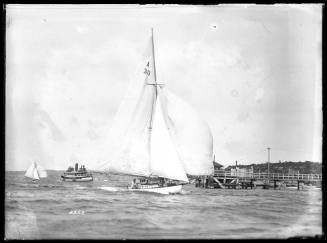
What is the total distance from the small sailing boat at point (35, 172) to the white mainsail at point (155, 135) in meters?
0.85

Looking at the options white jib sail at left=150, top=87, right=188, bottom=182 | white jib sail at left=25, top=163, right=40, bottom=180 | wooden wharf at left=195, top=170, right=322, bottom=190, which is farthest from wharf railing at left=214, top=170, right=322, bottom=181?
white jib sail at left=25, top=163, right=40, bottom=180

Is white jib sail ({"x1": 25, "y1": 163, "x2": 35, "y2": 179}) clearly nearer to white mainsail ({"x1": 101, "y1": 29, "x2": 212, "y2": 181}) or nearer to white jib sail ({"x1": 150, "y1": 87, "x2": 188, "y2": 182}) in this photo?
white mainsail ({"x1": 101, "y1": 29, "x2": 212, "y2": 181})

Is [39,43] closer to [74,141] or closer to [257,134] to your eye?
[74,141]

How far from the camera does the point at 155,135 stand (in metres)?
8.65

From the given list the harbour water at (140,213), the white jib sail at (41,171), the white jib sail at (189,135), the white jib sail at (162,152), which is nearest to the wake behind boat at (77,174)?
the harbour water at (140,213)

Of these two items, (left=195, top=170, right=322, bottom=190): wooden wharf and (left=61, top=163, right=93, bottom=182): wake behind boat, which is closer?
(left=61, top=163, right=93, bottom=182): wake behind boat

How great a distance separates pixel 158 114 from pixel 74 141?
47.8 inches

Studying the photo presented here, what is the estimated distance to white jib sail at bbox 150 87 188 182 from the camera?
8555mm

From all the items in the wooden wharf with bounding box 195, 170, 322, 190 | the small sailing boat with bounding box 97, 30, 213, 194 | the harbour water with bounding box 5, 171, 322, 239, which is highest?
the small sailing boat with bounding box 97, 30, 213, 194

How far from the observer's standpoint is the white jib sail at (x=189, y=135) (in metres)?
8.39

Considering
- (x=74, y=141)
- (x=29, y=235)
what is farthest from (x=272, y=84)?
(x=29, y=235)

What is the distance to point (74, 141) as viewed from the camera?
834 cm

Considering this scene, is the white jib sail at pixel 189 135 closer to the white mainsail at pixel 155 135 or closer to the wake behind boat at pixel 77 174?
the white mainsail at pixel 155 135

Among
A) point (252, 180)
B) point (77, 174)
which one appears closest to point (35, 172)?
point (77, 174)
